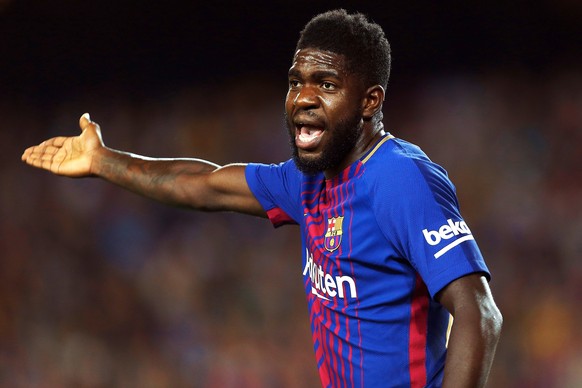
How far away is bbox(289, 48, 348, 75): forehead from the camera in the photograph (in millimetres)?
2473

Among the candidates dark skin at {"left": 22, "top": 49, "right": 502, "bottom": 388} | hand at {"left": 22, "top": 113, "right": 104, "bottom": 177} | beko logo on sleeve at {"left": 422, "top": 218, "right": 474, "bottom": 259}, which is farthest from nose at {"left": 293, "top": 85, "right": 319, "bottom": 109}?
hand at {"left": 22, "top": 113, "right": 104, "bottom": 177}

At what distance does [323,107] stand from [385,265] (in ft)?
1.70

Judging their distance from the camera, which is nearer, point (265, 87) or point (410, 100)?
point (410, 100)

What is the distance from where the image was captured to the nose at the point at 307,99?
2.48 meters

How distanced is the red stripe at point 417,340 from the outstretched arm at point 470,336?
25 centimetres

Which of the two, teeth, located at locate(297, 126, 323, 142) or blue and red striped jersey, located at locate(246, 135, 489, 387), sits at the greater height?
teeth, located at locate(297, 126, 323, 142)

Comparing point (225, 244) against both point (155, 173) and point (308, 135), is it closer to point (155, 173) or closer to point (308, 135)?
point (155, 173)

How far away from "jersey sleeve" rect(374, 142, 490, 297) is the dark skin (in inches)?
1.8

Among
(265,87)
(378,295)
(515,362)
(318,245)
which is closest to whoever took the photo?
(378,295)

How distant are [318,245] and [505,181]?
3.12 meters

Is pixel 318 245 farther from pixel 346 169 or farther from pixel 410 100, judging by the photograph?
pixel 410 100

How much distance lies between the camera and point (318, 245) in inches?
102

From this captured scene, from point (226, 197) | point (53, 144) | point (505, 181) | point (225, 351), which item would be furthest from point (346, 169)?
point (225, 351)

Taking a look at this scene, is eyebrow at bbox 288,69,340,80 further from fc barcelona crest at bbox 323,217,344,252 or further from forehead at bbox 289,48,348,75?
fc barcelona crest at bbox 323,217,344,252
